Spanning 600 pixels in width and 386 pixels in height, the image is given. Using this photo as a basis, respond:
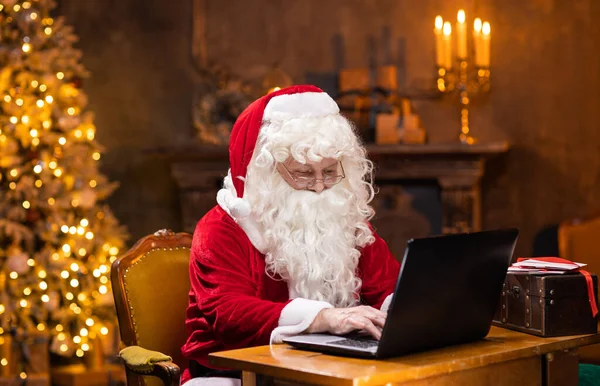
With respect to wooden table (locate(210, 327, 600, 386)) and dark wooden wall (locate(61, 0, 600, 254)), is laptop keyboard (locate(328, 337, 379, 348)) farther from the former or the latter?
dark wooden wall (locate(61, 0, 600, 254))

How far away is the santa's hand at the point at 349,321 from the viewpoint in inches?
85.3

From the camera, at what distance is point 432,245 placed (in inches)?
75.0

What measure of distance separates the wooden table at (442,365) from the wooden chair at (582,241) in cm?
240

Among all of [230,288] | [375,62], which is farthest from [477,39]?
[230,288]

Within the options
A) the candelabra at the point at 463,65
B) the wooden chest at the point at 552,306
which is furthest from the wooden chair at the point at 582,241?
the wooden chest at the point at 552,306

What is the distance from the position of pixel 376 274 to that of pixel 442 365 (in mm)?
987

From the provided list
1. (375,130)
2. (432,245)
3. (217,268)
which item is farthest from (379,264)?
(375,130)

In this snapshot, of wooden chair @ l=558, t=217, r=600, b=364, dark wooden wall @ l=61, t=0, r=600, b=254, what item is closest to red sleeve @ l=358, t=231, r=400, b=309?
wooden chair @ l=558, t=217, r=600, b=364

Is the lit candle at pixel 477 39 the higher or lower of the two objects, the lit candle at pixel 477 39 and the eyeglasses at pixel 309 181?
the higher

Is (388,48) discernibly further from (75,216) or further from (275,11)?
(75,216)

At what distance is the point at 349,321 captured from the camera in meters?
2.20

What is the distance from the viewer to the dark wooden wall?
521 cm

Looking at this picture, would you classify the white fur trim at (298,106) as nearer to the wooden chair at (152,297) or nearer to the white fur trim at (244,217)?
the white fur trim at (244,217)

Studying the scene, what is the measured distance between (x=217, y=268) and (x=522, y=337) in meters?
A: 0.87
